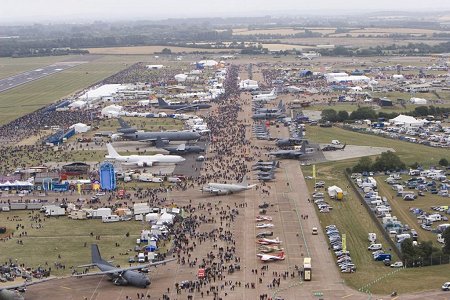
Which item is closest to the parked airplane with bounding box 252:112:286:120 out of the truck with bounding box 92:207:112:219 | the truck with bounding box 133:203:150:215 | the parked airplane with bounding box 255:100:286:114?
the parked airplane with bounding box 255:100:286:114

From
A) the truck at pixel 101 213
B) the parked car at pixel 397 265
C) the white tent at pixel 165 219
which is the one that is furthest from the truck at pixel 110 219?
the parked car at pixel 397 265

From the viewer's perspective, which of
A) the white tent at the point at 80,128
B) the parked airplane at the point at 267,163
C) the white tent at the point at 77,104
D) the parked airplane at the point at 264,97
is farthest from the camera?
the parked airplane at the point at 264,97

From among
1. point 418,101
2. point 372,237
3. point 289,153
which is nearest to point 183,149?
point 289,153

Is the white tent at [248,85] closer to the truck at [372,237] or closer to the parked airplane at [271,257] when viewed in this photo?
the truck at [372,237]

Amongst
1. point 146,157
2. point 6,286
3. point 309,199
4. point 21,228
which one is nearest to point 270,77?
point 146,157

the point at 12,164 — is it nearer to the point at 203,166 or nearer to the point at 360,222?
the point at 203,166

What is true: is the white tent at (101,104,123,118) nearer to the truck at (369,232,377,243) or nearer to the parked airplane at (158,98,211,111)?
the parked airplane at (158,98,211,111)

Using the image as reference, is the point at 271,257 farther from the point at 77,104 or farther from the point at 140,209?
the point at 77,104
